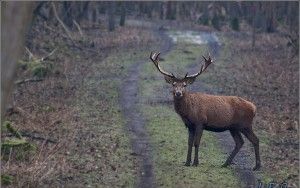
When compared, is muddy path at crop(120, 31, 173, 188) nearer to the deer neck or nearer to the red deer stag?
the red deer stag

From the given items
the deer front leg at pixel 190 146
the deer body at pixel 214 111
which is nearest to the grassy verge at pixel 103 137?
the deer front leg at pixel 190 146

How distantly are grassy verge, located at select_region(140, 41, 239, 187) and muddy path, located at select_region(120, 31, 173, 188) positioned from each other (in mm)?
165

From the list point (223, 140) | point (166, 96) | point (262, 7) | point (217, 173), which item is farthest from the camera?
point (262, 7)

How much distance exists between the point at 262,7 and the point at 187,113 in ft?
124

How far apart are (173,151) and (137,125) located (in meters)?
3.43

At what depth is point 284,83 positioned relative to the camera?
2758 centimetres

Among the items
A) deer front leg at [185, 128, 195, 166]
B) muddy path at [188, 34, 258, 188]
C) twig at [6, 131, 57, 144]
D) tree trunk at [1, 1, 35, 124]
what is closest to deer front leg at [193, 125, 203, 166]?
deer front leg at [185, 128, 195, 166]

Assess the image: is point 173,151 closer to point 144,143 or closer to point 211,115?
point 144,143

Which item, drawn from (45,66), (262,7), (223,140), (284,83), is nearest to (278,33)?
(262,7)

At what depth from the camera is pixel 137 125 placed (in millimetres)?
18406

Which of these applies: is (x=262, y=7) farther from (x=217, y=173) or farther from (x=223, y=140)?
(x=217, y=173)

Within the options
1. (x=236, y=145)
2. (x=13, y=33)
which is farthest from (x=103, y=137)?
(x=13, y=33)

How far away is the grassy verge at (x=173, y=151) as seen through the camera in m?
12.4

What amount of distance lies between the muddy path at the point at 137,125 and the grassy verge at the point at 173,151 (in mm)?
165
